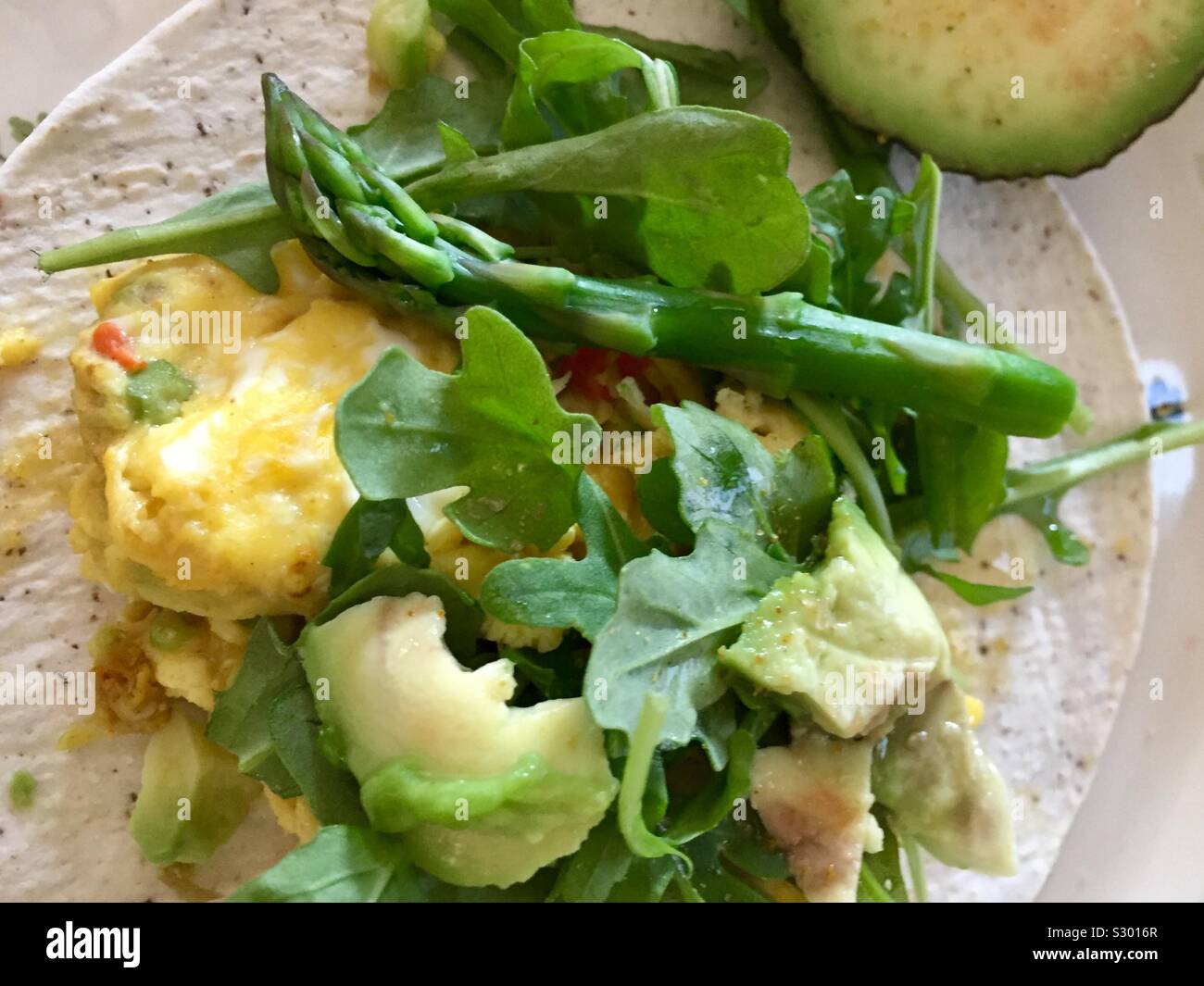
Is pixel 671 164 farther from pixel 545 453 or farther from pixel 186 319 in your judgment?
pixel 186 319

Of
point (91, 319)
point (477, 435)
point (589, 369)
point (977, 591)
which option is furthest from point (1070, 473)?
point (91, 319)

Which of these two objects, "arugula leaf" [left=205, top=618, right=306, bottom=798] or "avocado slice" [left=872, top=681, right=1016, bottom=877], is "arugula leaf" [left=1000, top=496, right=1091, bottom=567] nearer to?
Answer: "avocado slice" [left=872, top=681, right=1016, bottom=877]

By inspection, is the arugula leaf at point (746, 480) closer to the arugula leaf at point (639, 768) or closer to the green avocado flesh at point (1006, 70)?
the arugula leaf at point (639, 768)

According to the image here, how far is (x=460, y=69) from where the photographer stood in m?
1.90

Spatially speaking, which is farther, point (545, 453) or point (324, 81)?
point (324, 81)

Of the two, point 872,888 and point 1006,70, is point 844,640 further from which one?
point 1006,70

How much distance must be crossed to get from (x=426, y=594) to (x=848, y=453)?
722 millimetres

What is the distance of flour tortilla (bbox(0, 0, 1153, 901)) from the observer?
5.65ft

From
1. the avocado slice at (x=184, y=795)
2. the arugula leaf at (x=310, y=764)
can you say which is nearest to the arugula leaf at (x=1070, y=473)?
the arugula leaf at (x=310, y=764)

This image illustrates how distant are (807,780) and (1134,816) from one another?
4.10 ft

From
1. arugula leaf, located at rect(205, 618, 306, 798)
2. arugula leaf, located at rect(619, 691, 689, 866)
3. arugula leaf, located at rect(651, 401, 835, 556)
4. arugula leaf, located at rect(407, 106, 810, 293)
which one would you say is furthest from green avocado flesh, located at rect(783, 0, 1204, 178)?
arugula leaf, located at rect(205, 618, 306, 798)
